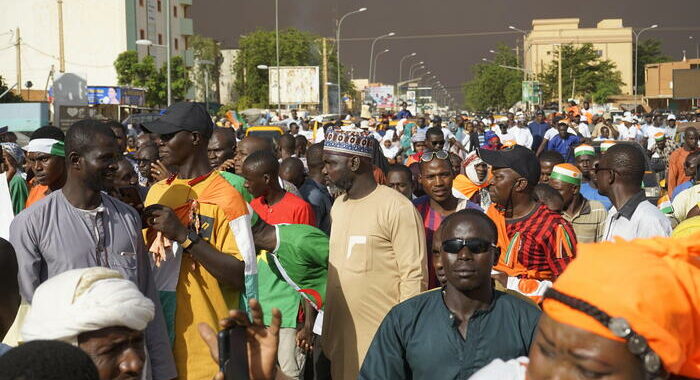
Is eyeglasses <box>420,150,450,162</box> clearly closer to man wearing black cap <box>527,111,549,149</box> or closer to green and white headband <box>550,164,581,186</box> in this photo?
green and white headband <box>550,164,581,186</box>

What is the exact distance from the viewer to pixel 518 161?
6.61 meters

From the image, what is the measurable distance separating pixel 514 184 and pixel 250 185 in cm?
199

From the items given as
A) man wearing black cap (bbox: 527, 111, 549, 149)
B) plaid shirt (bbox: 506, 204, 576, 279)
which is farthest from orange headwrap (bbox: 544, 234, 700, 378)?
man wearing black cap (bbox: 527, 111, 549, 149)

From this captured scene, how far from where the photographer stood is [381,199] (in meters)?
5.66

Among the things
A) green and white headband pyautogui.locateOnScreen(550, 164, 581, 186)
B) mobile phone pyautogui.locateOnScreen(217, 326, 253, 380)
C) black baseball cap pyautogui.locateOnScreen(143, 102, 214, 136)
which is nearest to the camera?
mobile phone pyautogui.locateOnScreen(217, 326, 253, 380)

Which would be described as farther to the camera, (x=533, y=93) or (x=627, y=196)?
(x=533, y=93)

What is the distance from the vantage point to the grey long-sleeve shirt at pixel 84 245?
4180mm

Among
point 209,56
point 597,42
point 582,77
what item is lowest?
point 582,77

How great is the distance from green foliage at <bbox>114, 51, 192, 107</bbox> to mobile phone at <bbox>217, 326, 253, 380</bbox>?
64703mm

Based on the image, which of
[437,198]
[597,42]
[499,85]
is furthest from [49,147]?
[597,42]

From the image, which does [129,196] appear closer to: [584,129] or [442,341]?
[442,341]

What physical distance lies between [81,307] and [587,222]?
19.6ft

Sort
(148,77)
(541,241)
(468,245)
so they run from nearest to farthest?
(468,245) < (541,241) < (148,77)

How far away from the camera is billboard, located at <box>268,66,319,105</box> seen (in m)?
71.4
